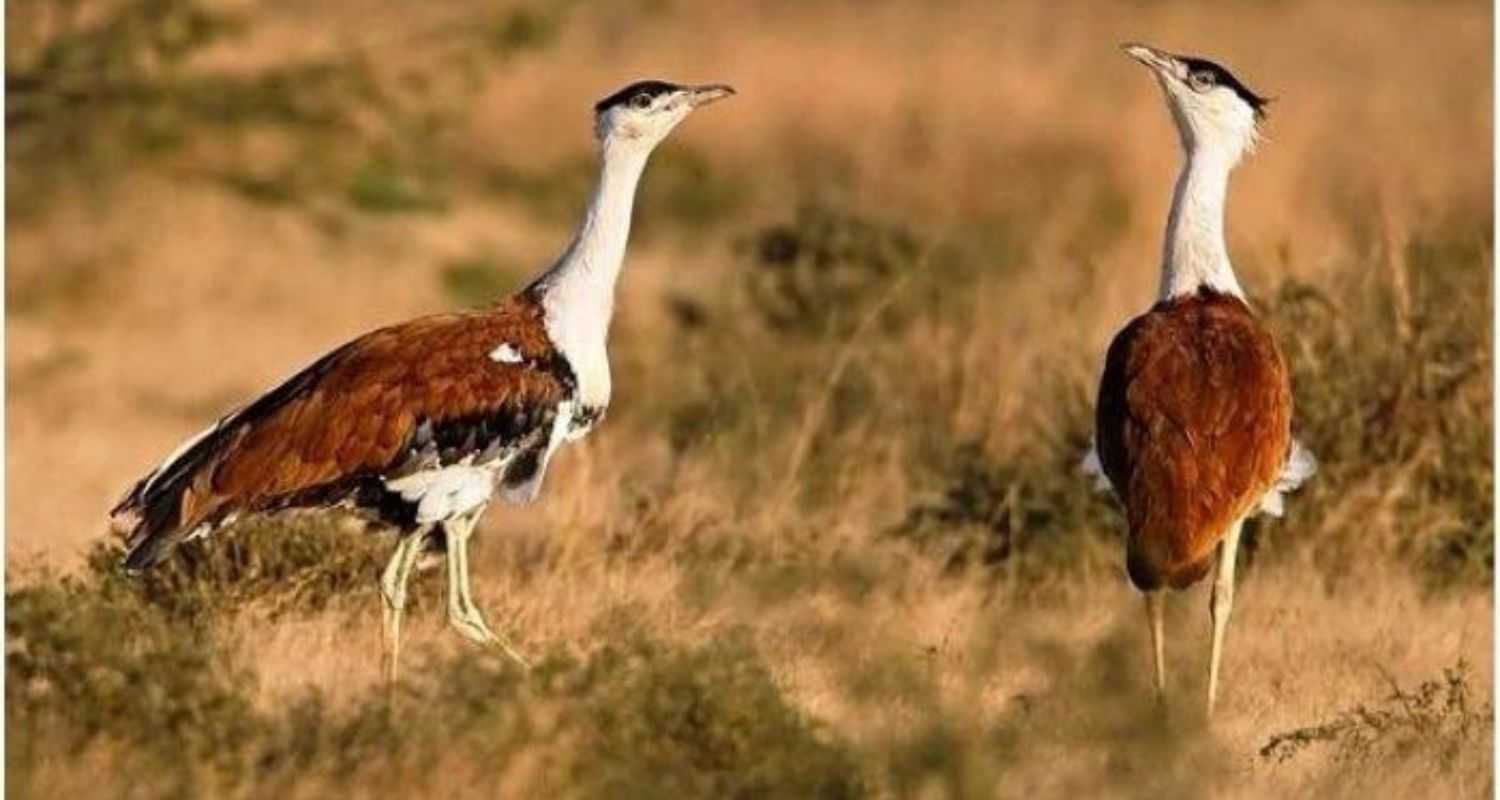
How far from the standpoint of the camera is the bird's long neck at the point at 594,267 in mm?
9641

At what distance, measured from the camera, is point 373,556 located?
34.6 feet

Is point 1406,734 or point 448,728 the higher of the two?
point 448,728

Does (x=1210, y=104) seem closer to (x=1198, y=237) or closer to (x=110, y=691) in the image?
(x=1198, y=237)

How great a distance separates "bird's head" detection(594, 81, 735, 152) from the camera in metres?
9.91

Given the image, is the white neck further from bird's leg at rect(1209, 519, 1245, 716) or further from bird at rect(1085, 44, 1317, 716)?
bird's leg at rect(1209, 519, 1245, 716)

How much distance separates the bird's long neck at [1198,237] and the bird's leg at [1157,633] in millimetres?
654

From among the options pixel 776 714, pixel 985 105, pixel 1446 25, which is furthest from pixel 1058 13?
pixel 776 714

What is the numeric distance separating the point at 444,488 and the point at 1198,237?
1.76m

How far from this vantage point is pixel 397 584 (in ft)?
31.9

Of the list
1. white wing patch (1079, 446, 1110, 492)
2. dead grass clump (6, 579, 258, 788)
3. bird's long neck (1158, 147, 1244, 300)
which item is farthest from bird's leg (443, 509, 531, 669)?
bird's long neck (1158, 147, 1244, 300)

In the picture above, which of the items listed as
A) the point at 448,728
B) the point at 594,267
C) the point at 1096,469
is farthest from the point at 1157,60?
the point at 448,728

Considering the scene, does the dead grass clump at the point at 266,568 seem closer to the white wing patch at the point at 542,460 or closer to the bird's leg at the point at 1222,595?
the white wing patch at the point at 542,460

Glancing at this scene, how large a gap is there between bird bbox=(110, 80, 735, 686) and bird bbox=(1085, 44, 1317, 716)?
3.64 feet

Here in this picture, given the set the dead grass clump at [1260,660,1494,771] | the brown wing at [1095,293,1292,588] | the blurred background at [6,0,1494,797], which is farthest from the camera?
the brown wing at [1095,293,1292,588]
